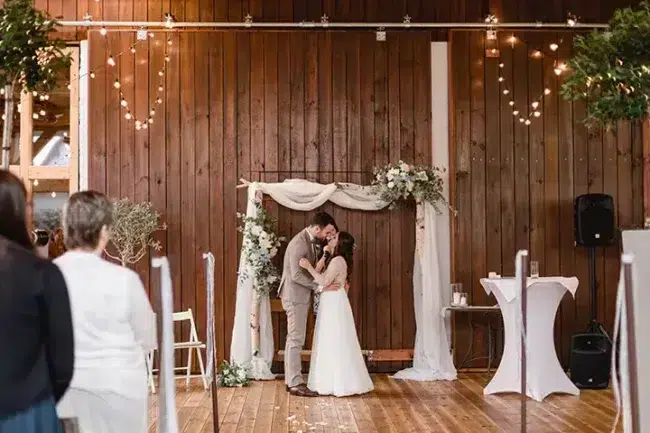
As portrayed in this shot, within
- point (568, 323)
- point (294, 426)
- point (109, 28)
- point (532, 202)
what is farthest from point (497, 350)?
point (109, 28)

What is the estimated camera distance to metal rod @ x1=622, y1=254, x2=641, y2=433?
10.4ft

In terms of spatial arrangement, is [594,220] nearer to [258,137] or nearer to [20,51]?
[258,137]

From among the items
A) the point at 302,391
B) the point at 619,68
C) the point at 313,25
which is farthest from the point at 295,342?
the point at 619,68

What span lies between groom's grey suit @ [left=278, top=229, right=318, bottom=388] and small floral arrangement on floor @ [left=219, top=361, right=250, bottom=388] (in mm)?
623

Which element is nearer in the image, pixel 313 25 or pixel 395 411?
pixel 395 411

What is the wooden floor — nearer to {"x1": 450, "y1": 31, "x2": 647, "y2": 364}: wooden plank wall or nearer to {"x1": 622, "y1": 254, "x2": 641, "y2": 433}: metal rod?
{"x1": 450, "y1": 31, "x2": 647, "y2": 364}: wooden plank wall

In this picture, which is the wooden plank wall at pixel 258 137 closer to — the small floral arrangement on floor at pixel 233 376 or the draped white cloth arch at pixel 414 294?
the draped white cloth arch at pixel 414 294

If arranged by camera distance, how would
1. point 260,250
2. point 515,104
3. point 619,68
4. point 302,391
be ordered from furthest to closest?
point 515,104, point 260,250, point 302,391, point 619,68

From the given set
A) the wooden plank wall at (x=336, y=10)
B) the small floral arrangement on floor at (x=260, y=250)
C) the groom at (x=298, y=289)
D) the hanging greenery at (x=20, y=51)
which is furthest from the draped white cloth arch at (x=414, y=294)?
the hanging greenery at (x=20, y=51)

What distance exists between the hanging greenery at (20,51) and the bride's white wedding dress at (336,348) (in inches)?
128

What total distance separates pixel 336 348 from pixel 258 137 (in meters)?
2.72

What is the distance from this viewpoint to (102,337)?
2664mm

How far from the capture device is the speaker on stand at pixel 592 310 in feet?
26.3

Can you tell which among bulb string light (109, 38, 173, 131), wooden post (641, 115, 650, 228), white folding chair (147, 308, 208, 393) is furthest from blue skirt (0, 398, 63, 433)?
wooden post (641, 115, 650, 228)
